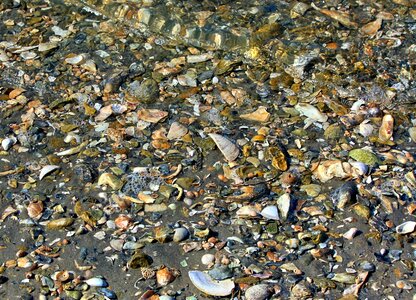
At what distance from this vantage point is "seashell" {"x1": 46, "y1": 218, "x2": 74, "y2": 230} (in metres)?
3.25

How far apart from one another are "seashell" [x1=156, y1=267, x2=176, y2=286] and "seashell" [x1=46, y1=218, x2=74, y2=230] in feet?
1.55

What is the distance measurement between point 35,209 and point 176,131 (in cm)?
77

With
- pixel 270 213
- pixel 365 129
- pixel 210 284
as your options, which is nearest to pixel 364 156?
pixel 365 129

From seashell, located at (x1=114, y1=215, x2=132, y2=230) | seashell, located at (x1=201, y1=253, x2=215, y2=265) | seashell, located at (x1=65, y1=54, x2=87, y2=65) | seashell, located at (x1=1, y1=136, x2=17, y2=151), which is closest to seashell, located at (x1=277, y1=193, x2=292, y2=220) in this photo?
seashell, located at (x1=201, y1=253, x2=215, y2=265)

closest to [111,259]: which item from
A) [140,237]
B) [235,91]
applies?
[140,237]

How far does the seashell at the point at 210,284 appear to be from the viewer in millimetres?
2973

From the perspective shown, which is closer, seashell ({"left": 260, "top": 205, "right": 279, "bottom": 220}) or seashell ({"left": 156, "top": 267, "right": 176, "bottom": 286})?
seashell ({"left": 156, "top": 267, "right": 176, "bottom": 286})

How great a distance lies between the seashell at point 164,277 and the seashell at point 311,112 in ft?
3.80

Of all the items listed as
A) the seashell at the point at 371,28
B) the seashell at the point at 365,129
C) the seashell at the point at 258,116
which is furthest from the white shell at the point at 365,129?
the seashell at the point at 371,28

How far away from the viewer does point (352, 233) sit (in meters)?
3.17

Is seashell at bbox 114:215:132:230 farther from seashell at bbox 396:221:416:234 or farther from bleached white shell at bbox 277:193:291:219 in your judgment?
seashell at bbox 396:221:416:234

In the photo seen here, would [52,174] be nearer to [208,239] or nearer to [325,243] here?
[208,239]

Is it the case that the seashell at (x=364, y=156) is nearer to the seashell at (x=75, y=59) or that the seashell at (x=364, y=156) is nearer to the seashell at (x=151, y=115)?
the seashell at (x=151, y=115)

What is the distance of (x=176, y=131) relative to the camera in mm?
3686
